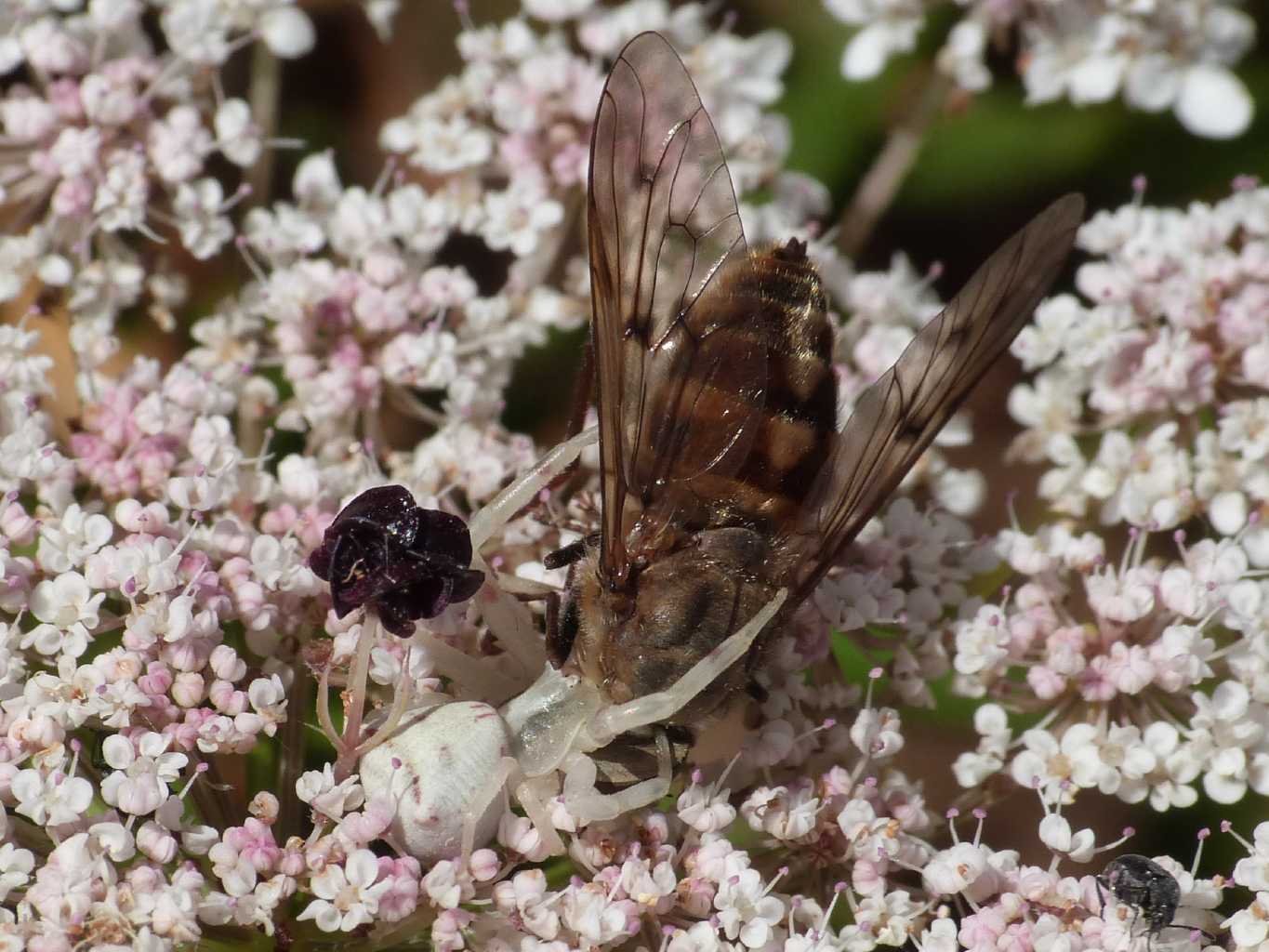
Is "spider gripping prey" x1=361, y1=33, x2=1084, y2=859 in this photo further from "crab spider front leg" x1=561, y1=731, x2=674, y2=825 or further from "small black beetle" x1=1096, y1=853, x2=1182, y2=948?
"small black beetle" x1=1096, y1=853, x2=1182, y2=948

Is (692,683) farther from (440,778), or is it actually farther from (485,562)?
(485,562)

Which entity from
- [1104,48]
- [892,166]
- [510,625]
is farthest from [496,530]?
[1104,48]

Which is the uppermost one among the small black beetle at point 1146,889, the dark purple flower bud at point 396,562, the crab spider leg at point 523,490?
the dark purple flower bud at point 396,562

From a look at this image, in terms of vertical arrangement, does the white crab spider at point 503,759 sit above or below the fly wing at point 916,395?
below

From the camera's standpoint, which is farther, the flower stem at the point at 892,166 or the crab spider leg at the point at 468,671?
the flower stem at the point at 892,166

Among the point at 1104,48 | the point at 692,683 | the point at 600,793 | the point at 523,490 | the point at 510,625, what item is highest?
the point at 1104,48

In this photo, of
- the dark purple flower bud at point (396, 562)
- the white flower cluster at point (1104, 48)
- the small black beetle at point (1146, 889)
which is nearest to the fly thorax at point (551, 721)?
the dark purple flower bud at point (396, 562)

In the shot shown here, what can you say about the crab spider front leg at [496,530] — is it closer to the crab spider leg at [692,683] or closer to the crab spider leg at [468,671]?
the crab spider leg at [468,671]
